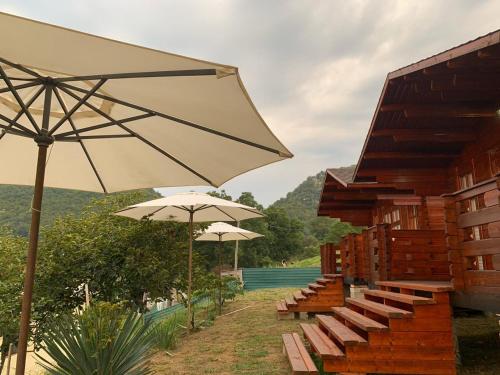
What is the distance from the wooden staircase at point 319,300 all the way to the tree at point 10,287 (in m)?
5.66

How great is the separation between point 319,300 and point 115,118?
753 cm

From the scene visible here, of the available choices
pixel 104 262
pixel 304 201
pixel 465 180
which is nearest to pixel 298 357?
pixel 465 180

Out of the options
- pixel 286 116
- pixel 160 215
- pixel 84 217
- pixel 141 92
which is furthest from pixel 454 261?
pixel 286 116

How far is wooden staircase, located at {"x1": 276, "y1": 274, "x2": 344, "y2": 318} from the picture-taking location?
958cm

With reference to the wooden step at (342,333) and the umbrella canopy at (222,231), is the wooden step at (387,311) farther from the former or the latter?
the umbrella canopy at (222,231)

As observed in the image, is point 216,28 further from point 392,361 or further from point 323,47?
point 392,361

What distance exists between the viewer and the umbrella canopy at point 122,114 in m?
2.30

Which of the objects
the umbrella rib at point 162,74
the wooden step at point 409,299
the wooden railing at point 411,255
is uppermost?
the umbrella rib at point 162,74

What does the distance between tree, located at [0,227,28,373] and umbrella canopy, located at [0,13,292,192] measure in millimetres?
3820

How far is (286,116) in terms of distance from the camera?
68.3 ft

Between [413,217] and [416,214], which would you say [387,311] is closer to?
[416,214]

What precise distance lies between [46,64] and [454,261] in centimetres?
415

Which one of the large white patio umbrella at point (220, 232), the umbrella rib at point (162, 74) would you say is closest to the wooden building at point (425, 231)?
the umbrella rib at point (162, 74)

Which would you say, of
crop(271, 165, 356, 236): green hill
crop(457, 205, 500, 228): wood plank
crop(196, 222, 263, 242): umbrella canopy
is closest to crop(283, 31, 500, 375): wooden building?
crop(457, 205, 500, 228): wood plank
